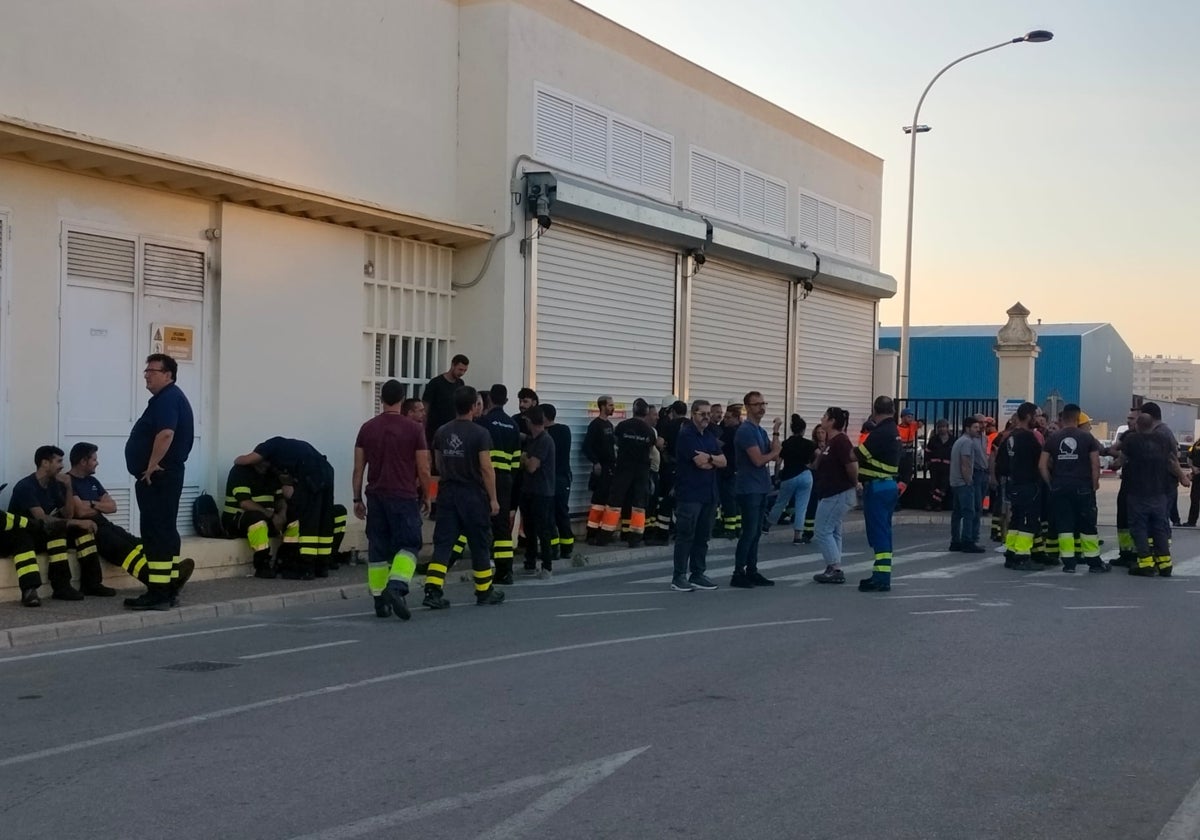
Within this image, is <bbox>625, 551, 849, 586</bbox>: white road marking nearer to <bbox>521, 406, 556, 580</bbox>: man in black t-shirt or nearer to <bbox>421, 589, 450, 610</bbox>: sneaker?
<bbox>521, 406, 556, 580</bbox>: man in black t-shirt

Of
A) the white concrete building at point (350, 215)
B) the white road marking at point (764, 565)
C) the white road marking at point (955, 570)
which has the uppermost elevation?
the white concrete building at point (350, 215)

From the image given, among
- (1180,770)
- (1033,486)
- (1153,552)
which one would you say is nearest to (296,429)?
(1033,486)

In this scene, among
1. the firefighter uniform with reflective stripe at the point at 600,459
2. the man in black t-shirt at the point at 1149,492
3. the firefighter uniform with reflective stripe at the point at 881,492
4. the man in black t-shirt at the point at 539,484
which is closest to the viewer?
the firefighter uniform with reflective stripe at the point at 881,492

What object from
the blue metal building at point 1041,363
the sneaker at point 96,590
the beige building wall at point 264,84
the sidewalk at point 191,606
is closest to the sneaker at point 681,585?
the sidewalk at point 191,606

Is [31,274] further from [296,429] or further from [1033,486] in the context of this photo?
[1033,486]

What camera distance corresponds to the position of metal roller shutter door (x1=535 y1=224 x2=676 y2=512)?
19.3 meters

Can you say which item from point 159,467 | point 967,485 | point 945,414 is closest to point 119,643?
point 159,467

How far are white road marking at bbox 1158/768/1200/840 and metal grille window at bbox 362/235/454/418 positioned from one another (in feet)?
39.9

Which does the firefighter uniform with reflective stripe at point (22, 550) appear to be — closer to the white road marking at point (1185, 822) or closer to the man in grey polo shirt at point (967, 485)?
the white road marking at point (1185, 822)

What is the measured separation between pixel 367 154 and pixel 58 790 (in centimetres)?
1179

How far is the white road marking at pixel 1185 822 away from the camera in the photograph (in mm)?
5848

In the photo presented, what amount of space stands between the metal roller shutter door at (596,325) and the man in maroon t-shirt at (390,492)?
707 centimetres

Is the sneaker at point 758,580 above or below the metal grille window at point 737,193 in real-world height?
below

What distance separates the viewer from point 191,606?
12.0m
